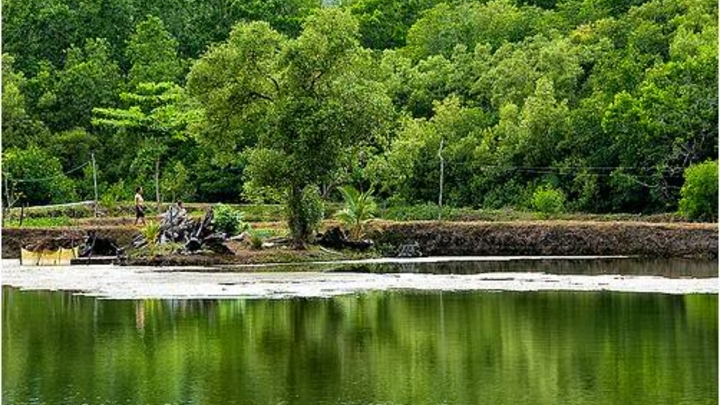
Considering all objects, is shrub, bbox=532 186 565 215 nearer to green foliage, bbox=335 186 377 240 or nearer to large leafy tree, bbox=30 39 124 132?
green foliage, bbox=335 186 377 240

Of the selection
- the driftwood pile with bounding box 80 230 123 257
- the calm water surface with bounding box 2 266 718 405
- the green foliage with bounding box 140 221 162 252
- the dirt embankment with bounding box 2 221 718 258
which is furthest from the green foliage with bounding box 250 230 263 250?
the calm water surface with bounding box 2 266 718 405

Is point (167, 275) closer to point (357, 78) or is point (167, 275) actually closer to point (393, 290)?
point (393, 290)

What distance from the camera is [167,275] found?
98.2 feet

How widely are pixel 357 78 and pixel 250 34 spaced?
281 centimetres

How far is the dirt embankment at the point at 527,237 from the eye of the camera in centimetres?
3691

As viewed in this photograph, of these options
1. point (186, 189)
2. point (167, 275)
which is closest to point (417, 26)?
point (186, 189)

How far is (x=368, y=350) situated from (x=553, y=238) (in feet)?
69.8

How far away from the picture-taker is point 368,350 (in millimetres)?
17859

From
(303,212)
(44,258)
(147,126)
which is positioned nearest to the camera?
(44,258)

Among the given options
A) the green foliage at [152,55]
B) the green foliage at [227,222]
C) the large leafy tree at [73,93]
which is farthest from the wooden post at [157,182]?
the green foliage at [227,222]

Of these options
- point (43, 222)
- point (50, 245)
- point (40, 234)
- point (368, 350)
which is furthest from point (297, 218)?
point (368, 350)

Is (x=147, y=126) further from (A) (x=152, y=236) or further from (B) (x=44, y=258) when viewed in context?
(A) (x=152, y=236)

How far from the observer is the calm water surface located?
1447 centimetres

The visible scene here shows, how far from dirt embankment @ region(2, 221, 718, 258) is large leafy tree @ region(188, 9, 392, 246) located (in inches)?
147
